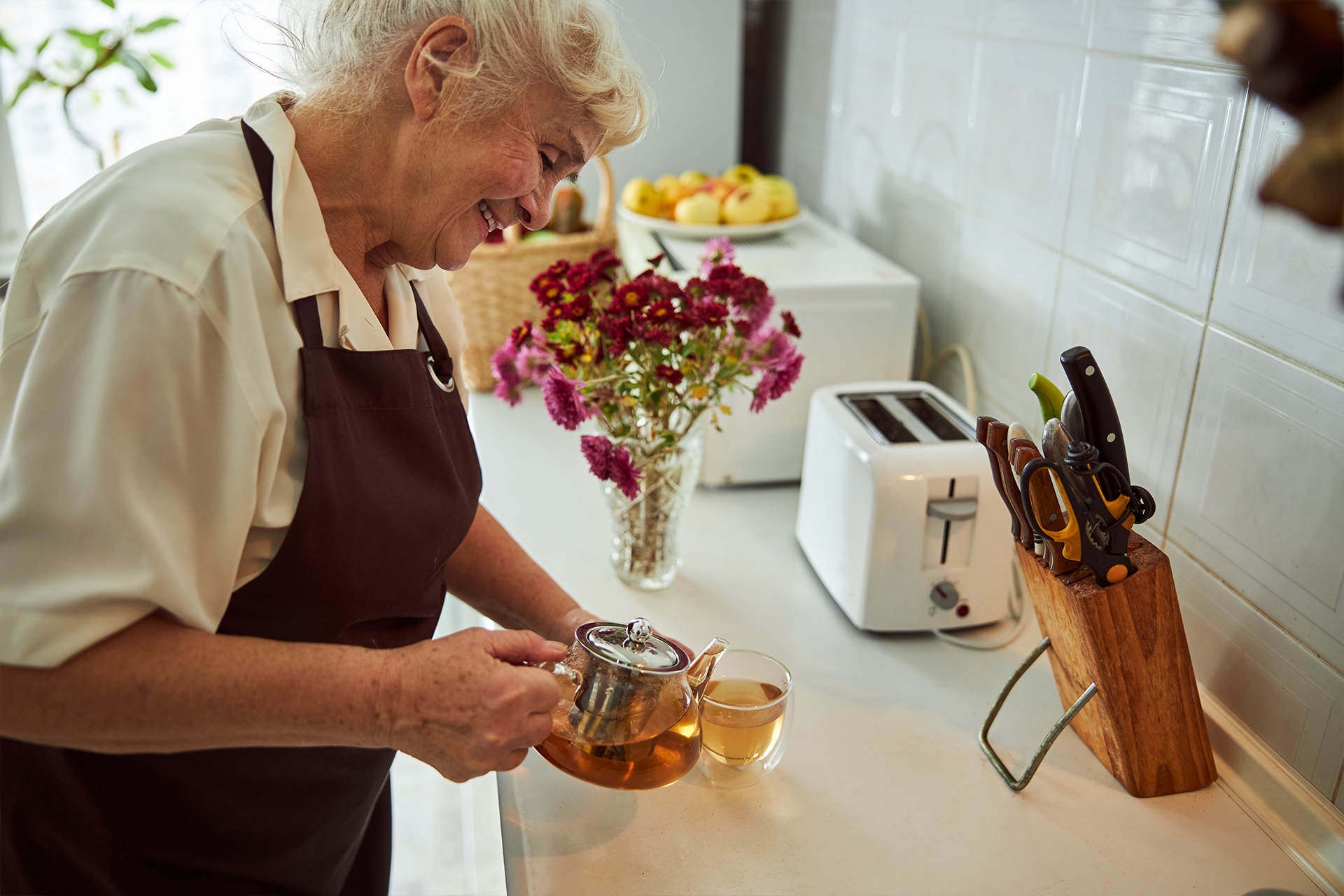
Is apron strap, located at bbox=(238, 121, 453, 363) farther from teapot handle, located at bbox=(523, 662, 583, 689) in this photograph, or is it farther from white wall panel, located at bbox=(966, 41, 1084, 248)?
white wall panel, located at bbox=(966, 41, 1084, 248)

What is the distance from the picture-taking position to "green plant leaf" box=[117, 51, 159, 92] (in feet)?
7.13

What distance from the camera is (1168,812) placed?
0.90m

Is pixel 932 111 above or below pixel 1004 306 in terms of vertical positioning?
above

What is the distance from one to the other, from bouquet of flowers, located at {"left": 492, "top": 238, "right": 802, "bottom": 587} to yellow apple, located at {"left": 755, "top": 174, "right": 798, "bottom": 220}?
0.59 m

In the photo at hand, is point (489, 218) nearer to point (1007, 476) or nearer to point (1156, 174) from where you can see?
point (1007, 476)

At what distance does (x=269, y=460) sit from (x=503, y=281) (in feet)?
3.89

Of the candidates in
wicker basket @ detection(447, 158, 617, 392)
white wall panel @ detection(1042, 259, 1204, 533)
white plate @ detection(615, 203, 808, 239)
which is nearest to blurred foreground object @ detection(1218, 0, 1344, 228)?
white wall panel @ detection(1042, 259, 1204, 533)

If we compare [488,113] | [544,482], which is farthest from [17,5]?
[488,113]

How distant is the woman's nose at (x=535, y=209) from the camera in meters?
0.83

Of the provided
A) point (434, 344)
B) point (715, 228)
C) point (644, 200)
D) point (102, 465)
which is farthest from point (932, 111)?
point (102, 465)

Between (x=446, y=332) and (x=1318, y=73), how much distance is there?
825 mm

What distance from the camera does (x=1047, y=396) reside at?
2.85 ft

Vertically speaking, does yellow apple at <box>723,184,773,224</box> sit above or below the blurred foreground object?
below

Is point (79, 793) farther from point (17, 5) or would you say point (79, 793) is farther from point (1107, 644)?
point (17, 5)
